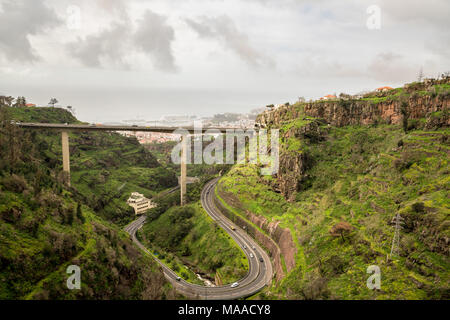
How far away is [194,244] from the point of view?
1574 inches

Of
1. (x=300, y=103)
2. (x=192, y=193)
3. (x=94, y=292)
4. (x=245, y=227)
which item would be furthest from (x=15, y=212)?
(x=300, y=103)

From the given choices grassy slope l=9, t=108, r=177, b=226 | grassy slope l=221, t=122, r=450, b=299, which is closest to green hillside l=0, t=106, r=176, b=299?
grassy slope l=221, t=122, r=450, b=299

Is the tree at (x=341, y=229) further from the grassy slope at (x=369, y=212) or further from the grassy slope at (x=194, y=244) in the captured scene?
the grassy slope at (x=194, y=244)

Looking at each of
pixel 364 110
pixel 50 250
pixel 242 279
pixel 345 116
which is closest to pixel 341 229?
pixel 242 279

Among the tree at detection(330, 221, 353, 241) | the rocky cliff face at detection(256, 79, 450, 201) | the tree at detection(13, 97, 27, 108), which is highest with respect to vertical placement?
the tree at detection(13, 97, 27, 108)

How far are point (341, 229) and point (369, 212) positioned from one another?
3176 mm

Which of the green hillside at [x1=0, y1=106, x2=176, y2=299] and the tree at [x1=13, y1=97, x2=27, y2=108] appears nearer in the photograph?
the green hillside at [x1=0, y1=106, x2=176, y2=299]

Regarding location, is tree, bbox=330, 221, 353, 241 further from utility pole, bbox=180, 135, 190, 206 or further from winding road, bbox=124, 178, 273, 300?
utility pole, bbox=180, 135, 190, 206

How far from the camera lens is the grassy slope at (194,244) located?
31.5 m

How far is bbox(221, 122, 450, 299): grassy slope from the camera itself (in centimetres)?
1611

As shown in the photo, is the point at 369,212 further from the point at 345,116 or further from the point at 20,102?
the point at 20,102

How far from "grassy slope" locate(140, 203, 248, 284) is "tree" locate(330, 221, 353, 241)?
468 inches

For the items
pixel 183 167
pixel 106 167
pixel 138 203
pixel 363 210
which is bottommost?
pixel 138 203

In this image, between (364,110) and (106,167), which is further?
(106,167)
